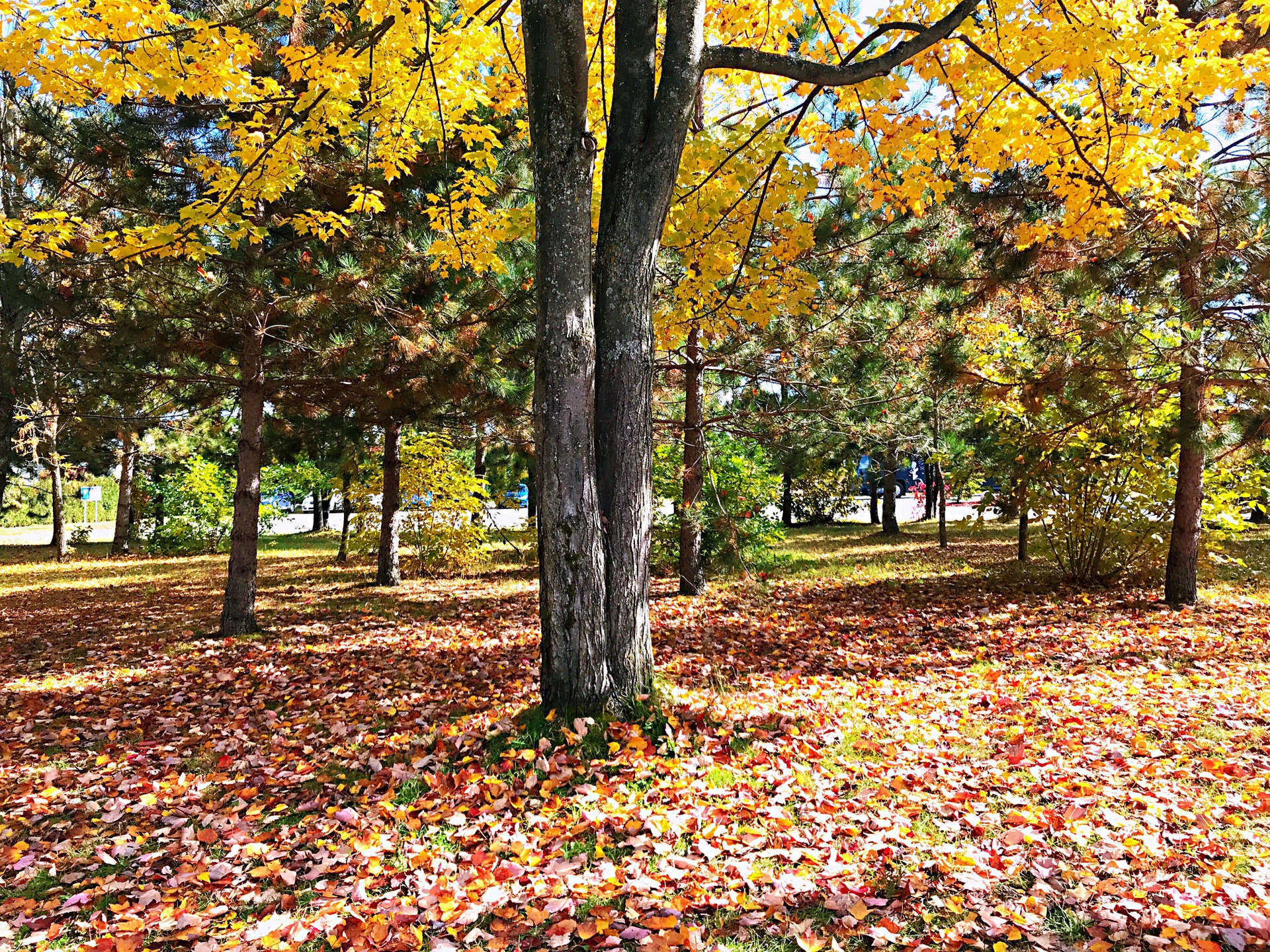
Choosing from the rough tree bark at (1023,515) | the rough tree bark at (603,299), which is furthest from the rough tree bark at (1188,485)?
the rough tree bark at (603,299)

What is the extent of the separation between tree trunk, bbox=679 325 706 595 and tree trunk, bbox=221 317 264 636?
188 inches

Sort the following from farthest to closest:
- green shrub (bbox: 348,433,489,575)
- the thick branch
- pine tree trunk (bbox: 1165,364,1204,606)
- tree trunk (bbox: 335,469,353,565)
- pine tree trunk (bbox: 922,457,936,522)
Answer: pine tree trunk (bbox: 922,457,936,522), tree trunk (bbox: 335,469,353,565), green shrub (bbox: 348,433,489,575), pine tree trunk (bbox: 1165,364,1204,606), the thick branch

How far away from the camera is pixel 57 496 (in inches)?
642

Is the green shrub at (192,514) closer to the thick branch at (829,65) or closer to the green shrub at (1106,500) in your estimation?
the thick branch at (829,65)

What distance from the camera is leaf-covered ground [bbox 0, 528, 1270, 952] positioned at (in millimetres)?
2561

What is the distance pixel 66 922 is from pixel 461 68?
5.50 metres

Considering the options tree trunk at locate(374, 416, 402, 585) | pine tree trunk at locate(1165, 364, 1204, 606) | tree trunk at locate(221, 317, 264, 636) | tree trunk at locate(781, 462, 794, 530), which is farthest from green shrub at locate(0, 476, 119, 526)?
pine tree trunk at locate(1165, 364, 1204, 606)

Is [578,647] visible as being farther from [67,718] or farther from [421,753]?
[67,718]

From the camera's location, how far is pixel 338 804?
359 cm

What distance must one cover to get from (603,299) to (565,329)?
323mm

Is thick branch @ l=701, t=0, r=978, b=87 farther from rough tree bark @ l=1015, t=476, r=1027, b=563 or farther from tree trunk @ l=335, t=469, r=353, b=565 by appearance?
tree trunk @ l=335, t=469, r=353, b=565

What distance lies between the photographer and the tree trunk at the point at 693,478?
30.1 ft

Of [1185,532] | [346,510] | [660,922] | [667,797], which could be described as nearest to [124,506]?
[346,510]

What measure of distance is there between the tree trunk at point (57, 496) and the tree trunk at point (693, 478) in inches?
558
